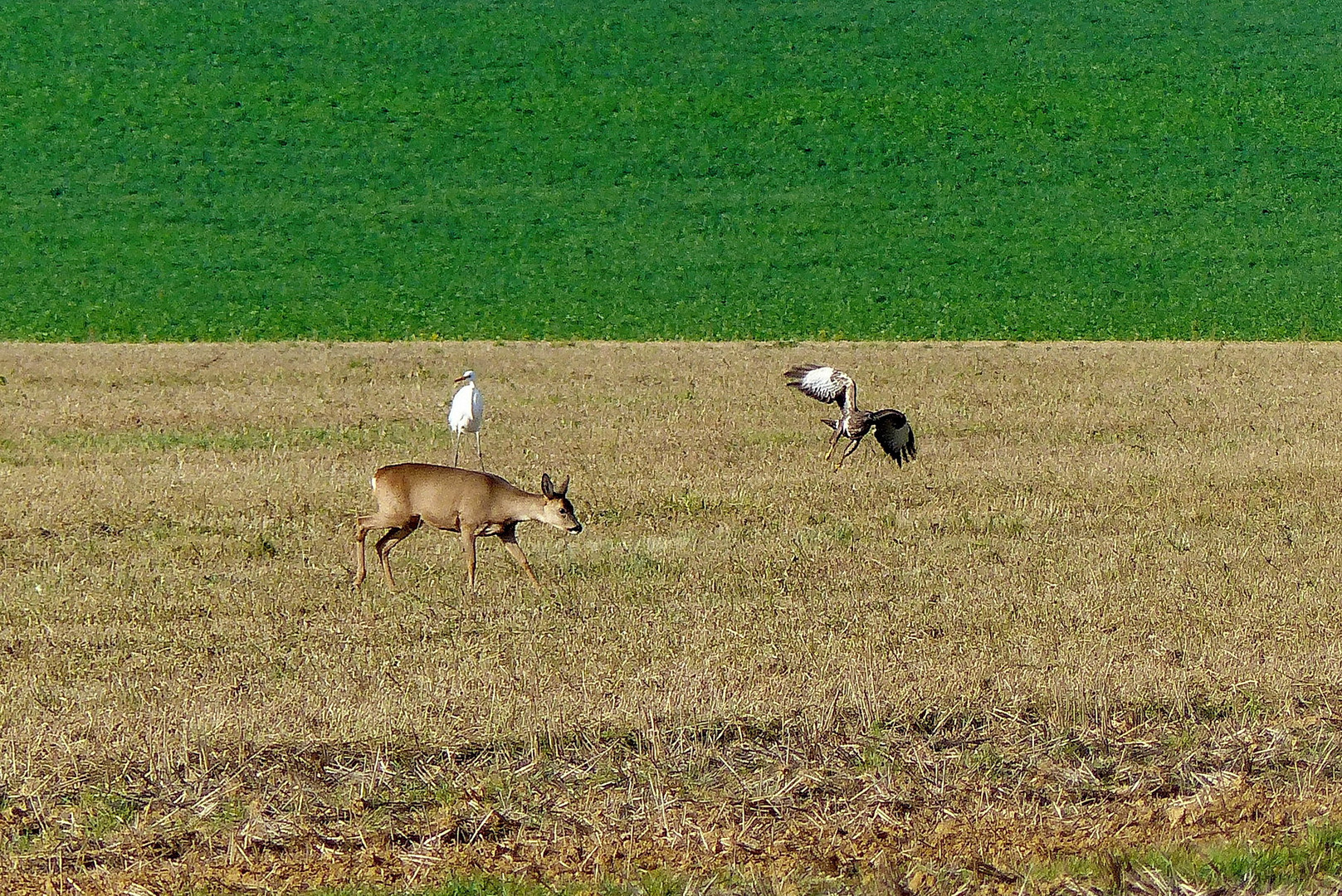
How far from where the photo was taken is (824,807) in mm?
6309

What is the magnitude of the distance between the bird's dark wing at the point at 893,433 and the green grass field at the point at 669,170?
58.1 feet

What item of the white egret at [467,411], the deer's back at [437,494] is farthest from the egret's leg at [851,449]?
the deer's back at [437,494]

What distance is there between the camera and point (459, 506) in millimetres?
10141

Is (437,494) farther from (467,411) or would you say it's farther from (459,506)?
(467,411)

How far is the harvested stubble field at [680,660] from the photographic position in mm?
6055

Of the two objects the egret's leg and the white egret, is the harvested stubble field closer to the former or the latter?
the egret's leg

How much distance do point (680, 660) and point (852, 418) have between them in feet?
19.9

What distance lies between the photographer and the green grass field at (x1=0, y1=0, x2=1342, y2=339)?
33688 millimetres

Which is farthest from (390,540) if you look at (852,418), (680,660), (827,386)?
(827,386)

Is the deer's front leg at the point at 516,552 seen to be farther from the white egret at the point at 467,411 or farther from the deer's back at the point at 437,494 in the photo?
the white egret at the point at 467,411

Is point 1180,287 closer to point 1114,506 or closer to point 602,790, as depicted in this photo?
point 1114,506

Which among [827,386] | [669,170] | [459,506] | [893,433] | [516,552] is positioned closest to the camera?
[459,506]

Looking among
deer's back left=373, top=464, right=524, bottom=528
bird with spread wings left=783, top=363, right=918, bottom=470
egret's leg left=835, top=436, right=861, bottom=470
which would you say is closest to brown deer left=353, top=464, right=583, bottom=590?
deer's back left=373, top=464, right=524, bottom=528

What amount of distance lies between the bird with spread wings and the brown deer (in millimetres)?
4426
